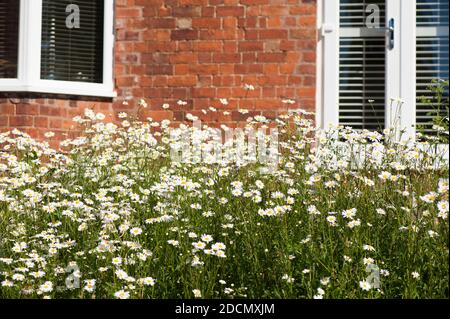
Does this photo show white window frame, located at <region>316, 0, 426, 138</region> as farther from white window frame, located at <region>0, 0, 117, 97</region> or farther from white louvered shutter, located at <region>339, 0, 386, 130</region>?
white window frame, located at <region>0, 0, 117, 97</region>

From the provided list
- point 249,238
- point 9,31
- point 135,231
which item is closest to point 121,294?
point 135,231

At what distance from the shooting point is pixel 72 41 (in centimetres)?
770

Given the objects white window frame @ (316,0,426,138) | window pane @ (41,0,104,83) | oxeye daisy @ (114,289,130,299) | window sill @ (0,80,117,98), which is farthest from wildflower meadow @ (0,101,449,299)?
window pane @ (41,0,104,83)

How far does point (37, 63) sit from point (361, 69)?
303cm

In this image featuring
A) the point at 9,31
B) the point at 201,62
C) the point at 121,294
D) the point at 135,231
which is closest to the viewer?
the point at 121,294

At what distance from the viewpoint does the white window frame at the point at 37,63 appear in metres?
7.38

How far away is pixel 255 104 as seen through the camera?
727cm

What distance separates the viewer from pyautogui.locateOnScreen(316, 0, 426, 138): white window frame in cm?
717

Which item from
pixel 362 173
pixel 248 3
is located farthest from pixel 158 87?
pixel 362 173

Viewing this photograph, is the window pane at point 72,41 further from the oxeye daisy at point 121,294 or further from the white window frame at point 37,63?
the oxeye daisy at point 121,294

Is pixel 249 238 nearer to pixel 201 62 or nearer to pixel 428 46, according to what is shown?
pixel 201 62

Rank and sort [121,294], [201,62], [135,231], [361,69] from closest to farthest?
[121,294]
[135,231]
[361,69]
[201,62]

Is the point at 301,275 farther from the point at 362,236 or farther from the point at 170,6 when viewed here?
the point at 170,6

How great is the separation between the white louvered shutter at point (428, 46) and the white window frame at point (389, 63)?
57 mm
